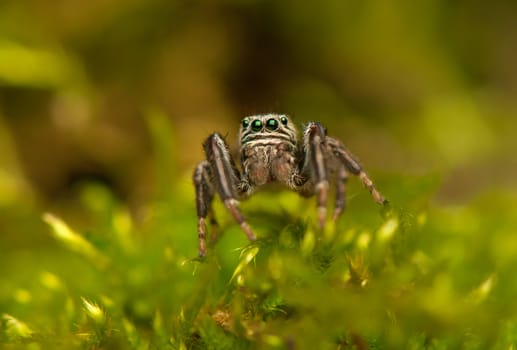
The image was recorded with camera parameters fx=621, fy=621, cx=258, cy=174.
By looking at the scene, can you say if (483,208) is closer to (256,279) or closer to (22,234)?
(256,279)

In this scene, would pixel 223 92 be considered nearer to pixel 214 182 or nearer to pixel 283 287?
pixel 214 182

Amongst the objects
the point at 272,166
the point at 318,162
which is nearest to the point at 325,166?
the point at 318,162

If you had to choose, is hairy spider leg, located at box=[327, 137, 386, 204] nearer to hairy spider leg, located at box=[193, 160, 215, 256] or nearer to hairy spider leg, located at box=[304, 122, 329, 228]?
hairy spider leg, located at box=[304, 122, 329, 228]

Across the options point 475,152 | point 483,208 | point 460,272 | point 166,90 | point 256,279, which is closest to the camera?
point 256,279

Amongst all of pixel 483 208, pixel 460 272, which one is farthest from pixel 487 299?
pixel 483 208

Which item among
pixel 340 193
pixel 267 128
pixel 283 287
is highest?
pixel 267 128
